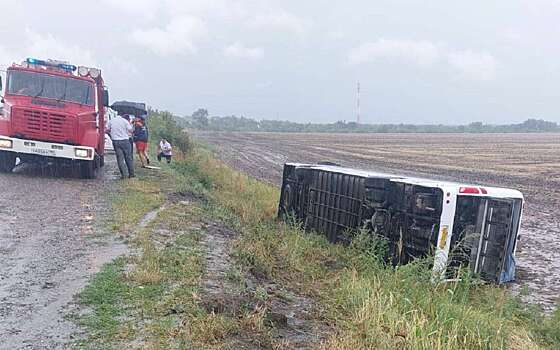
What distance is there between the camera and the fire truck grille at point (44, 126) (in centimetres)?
1309

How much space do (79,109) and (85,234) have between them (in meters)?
6.42

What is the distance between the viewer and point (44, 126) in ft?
43.3

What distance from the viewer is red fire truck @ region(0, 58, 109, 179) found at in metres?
13.1

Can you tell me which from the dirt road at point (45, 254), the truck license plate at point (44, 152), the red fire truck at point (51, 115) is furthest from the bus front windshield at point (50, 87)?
the dirt road at point (45, 254)

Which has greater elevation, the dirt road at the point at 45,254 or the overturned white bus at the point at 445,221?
the overturned white bus at the point at 445,221

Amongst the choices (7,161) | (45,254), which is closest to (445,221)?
(45,254)

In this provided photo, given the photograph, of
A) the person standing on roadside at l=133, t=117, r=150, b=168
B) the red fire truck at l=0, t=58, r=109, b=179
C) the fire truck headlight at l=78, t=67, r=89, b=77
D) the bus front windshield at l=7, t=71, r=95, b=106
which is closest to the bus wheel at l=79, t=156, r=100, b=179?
the red fire truck at l=0, t=58, r=109, b=179

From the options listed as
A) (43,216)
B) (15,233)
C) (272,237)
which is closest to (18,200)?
(43,216)

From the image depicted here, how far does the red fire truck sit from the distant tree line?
278 feet

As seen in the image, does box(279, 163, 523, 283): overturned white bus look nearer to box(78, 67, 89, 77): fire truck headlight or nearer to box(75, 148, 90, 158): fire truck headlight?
box(75, 148, 90, 158): fire truck headlight

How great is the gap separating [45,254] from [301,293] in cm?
307

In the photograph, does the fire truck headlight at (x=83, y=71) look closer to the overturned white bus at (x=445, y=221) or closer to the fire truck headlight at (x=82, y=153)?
the fire truck headlight at (x=82, y=153)

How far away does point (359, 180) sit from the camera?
921 cm

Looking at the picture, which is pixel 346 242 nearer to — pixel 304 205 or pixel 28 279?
pixel 304 205
